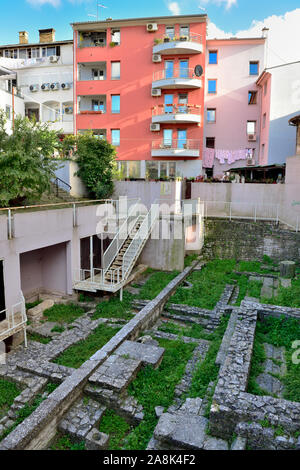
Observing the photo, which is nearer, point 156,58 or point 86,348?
point 86,348

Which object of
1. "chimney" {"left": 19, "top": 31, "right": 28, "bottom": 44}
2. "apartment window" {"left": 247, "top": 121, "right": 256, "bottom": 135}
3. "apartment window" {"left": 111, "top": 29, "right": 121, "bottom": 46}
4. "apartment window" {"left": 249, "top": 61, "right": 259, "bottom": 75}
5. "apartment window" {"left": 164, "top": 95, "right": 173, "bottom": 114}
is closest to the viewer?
"apartment window" {"left": 164, "top": 95, "right": 173, "bottom": 114}

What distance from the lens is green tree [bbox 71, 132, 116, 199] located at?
1858 cm

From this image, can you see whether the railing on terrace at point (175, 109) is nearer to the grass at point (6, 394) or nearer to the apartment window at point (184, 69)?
the apartment window at point (184, 69)

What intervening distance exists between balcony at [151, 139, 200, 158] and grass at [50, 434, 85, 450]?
22.7m

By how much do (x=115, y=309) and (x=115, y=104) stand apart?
2135 centimetres

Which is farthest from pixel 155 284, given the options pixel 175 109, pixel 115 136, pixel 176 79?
pixel 176 79

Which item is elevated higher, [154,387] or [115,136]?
[115,136]

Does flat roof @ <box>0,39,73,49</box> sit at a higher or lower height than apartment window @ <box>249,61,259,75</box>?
higher

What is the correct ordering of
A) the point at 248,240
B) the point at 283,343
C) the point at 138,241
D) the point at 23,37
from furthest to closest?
the point at 23,37
the point at 248,240
the point at 138,241
the point at 283,343

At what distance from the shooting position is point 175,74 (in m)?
25.9

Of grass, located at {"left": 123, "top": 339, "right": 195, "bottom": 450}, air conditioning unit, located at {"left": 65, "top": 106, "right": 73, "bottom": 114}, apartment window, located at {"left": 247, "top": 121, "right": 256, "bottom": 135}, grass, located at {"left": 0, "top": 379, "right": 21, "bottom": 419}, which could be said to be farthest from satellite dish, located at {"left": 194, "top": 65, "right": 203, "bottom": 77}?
grass, located at {"left": 0, "top": 379, "right": 21, "bottom": 419}

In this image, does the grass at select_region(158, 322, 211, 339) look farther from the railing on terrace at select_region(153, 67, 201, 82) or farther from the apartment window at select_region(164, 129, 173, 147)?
the railing on terrace at select_region(153, 67, 201, 82)

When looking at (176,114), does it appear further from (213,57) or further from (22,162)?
(22,162)

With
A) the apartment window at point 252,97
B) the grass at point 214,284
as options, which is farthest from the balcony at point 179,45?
the grass at point 214,284
